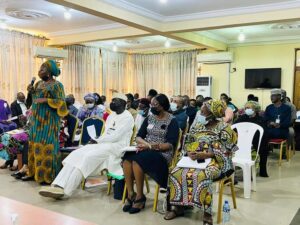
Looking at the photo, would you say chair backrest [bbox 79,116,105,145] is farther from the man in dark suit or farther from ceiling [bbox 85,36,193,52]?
ceiling [bbox 85,36,193,52]

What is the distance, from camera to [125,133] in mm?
3992

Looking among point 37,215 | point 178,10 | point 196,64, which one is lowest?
point 37,215

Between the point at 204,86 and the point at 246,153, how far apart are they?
210 inches

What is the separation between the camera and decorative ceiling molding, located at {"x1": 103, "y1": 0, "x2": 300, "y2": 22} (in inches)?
213

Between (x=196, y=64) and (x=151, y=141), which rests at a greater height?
(x=196, y=64)

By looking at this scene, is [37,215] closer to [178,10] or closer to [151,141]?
[151,141]

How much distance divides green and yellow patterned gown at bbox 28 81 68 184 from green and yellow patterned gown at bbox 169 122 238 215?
5.92 ft

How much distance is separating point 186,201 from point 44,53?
5986mm

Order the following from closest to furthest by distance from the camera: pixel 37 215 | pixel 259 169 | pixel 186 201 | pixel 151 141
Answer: pixel 37 215, pixel 186 201, pixel 151 141, pixel 259 169

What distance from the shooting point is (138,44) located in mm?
9891

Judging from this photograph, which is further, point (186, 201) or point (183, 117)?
point (183, 117)

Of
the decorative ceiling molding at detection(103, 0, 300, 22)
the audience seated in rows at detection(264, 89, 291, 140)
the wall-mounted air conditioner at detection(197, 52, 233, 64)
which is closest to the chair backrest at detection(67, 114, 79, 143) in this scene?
the decorative ceiling molding at detection(103, 0, 300, 22)

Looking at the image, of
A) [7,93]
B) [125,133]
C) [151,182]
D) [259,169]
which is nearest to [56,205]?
[125,133]

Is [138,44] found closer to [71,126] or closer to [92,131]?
[71,126]
